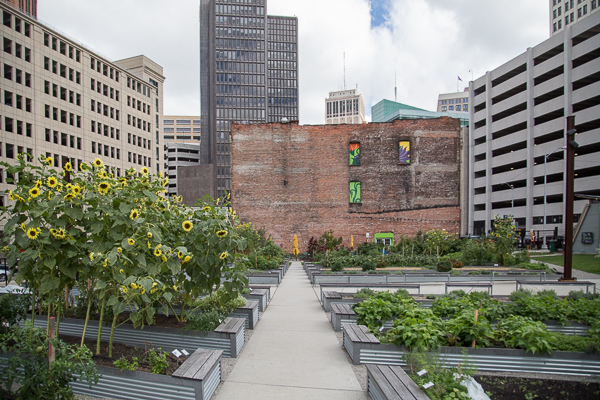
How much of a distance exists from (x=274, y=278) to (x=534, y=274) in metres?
11.0

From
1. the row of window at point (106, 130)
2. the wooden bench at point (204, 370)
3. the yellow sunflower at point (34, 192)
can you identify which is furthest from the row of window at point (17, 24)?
the wooden bench at point (204, 370)

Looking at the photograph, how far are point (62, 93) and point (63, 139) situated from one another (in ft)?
19.4

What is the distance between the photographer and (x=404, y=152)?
113 ft

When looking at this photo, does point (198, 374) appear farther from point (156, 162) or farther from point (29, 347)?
point (156, 162)

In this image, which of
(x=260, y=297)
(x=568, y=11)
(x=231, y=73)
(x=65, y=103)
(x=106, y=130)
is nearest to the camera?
(x=260, y=297)

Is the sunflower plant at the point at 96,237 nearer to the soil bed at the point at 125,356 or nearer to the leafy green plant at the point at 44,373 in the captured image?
the soil bed at the point at 125,356

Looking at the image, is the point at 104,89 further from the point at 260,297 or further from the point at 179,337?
the point at 179,337

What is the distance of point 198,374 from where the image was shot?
14.9ft

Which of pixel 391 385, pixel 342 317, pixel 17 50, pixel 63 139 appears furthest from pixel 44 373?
pixel 63 139

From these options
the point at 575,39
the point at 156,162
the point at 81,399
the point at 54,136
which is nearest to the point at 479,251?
the point at 81,399

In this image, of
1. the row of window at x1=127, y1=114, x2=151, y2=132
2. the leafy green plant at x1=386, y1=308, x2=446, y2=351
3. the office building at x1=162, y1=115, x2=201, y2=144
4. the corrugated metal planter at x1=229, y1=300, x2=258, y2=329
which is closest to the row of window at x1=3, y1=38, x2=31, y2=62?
the row of window at x1=127, y1=114, x2=151, y2=132

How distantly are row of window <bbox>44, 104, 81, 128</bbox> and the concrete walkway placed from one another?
Result: 1953 inches

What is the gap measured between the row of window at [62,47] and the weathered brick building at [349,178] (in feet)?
99.1

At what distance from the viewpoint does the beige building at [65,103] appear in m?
41.6
